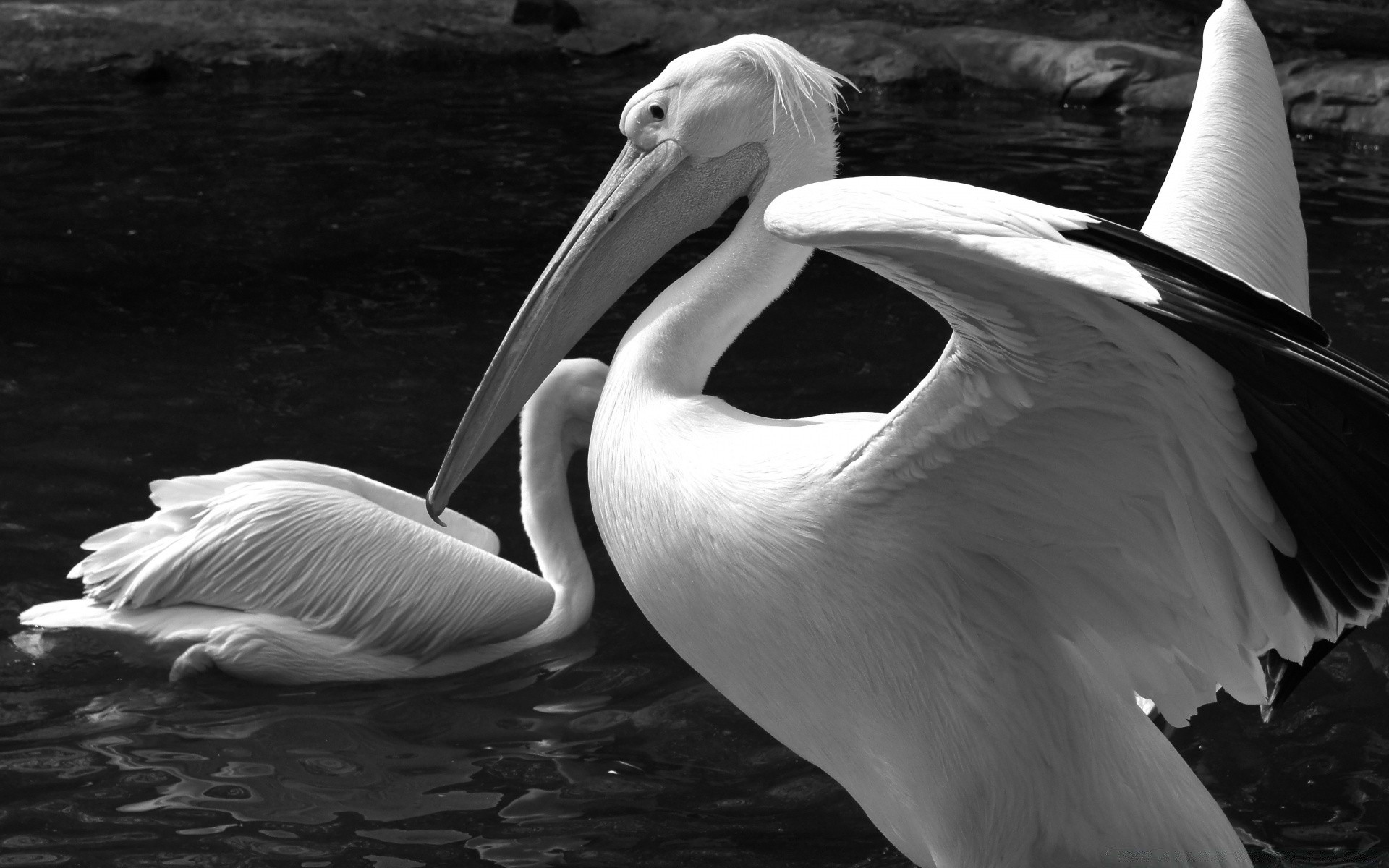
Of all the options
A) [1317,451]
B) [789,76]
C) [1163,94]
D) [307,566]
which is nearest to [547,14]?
[1163,94]

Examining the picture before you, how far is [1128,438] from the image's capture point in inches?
83.5

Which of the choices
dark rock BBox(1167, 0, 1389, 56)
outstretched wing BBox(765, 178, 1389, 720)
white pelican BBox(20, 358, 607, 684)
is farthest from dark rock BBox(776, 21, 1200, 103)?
outstretched wing BBox(765, 178, 1389, 720)

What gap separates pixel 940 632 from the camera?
2.52 metres

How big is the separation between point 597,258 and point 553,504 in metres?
1.66

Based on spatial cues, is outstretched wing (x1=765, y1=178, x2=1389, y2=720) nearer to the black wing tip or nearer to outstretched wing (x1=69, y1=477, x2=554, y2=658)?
the black wing tip

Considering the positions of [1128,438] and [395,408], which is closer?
[1128,438]

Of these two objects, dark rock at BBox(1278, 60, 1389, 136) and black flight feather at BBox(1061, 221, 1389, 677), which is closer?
black flight feather at BBox(1061, 221, 1389, 677)

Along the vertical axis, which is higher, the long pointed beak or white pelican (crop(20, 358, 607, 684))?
the long pointed beak

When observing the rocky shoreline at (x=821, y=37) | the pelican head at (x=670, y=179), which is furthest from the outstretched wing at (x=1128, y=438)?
the rocky shoreline at (x=821, y=37)

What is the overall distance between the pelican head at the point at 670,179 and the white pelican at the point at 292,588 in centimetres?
124

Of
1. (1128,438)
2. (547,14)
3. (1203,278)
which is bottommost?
(1128,438)

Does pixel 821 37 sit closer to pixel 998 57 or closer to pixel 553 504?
pixel 998 57

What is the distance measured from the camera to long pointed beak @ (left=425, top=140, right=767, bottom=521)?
2.95m

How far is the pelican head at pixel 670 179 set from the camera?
288 centimetres
